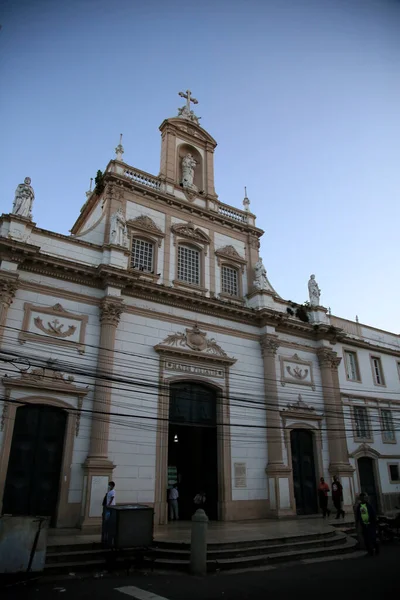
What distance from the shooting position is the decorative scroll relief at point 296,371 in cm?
2053

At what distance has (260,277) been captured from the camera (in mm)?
21281

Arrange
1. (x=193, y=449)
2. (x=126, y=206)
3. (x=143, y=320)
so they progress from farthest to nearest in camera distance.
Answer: (x=193, y=449) < (x=126, y=206) < (x=143, y=320)

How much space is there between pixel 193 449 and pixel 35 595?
46.2 feet

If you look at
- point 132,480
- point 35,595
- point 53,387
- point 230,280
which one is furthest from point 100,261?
point 35,595

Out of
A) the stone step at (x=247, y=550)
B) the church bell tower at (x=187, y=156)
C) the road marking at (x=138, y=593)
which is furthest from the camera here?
the church bell tower at (x=187, y=156)

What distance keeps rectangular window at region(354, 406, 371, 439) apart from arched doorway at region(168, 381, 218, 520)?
8.12 meters

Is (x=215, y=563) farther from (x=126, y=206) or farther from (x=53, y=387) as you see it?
(x=126, y=206)

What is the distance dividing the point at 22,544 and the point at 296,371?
15.0m

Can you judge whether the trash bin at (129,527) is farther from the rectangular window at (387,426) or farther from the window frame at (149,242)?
the rectangular window at (387,426)

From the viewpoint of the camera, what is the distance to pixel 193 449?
21.2 meters

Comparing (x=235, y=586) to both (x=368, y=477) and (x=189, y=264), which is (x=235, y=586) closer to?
(x=189, y=264)

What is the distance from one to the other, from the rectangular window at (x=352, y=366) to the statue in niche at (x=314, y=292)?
3.36m

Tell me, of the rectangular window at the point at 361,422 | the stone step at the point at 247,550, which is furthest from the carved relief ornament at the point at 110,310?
the rectangular window at the point at 361,422

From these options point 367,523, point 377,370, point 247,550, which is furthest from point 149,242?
point 377,370
